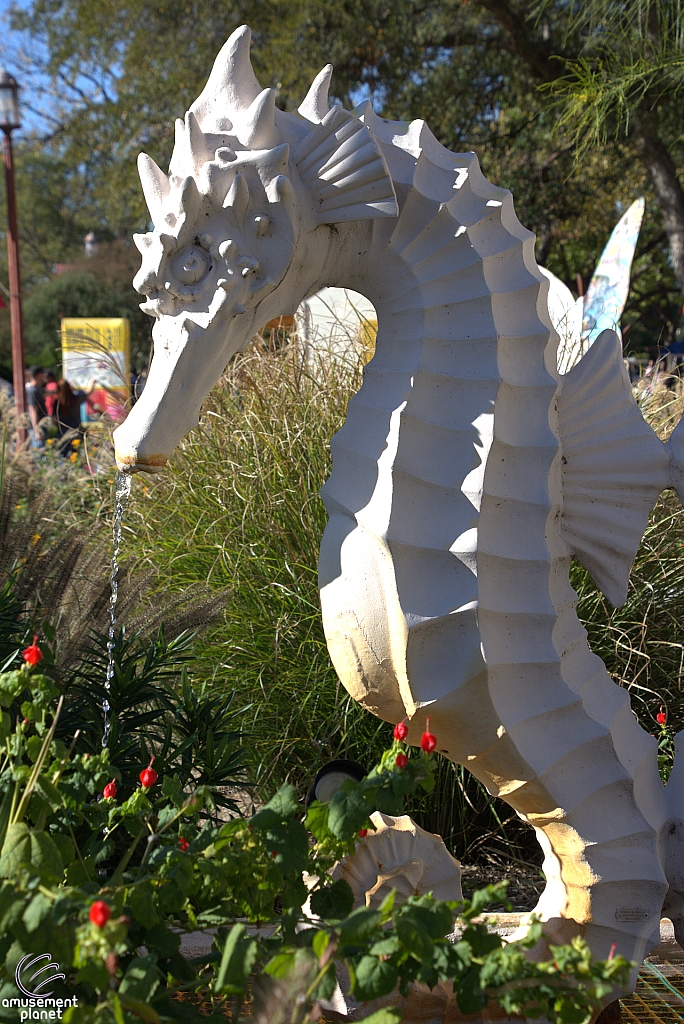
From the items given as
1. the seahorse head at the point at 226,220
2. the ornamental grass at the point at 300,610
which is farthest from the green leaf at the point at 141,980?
the ornamental grass at the point at 300,610

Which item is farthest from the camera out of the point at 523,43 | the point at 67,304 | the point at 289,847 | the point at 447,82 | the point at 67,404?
the point at 67,304

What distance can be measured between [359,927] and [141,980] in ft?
0.74

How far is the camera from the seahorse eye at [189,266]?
55.4 inches

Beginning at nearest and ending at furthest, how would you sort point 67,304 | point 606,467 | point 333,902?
point 333,902
point 606,467
point 67,304

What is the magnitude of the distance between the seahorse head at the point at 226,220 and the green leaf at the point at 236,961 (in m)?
0.72

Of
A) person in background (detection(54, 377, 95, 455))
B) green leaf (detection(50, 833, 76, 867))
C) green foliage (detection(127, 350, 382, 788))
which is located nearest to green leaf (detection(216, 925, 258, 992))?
green leaf (detection(50, 833, 76, 867))

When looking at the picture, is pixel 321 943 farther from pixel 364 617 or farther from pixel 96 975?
pixel 364 617

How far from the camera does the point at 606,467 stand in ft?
5.11

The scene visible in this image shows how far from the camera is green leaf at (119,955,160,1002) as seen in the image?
922 mm

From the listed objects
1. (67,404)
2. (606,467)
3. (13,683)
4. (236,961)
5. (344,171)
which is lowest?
(236,961)

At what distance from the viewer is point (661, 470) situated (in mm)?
1591

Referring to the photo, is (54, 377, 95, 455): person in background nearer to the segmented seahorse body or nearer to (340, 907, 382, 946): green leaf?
the segmented seahorse body

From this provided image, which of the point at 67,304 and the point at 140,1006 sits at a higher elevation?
the point at 67,304

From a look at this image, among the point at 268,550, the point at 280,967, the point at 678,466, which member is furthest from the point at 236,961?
the point at 268,550
